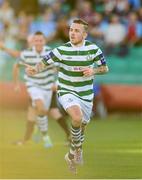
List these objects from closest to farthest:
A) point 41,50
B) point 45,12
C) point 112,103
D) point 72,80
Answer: point 72,80, point 41,50, point 112,103, point 45,12

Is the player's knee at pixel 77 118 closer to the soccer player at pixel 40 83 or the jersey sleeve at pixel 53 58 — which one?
the jersey sleeve at pixel 53 58

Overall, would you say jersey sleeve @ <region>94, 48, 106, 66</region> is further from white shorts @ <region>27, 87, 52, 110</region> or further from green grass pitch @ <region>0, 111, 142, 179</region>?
white shorts @ <region>27, 87, 52, 110</region>

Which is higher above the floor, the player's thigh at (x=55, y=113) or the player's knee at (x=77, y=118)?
the player's knee at (x=77, y=118)

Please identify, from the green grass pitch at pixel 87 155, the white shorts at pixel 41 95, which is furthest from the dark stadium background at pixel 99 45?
the white shorts at pixel 41 95

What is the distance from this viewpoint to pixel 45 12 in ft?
80.4

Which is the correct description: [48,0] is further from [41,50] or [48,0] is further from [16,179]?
[16,179]

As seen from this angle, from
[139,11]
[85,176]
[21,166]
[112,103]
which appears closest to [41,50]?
[21,166]

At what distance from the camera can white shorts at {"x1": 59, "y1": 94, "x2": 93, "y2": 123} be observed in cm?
1081

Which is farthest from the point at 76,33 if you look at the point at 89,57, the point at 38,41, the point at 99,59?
the point at 38,41

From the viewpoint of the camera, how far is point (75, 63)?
35.9 ft

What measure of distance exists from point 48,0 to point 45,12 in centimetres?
89

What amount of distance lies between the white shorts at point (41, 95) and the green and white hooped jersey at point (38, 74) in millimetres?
76

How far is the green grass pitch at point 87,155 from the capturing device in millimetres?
10852

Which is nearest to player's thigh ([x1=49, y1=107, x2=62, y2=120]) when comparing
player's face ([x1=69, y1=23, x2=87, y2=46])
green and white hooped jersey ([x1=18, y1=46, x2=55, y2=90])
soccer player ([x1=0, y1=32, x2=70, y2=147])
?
soccer player ([x1=0, y1=32, x2=70, y2=147])
